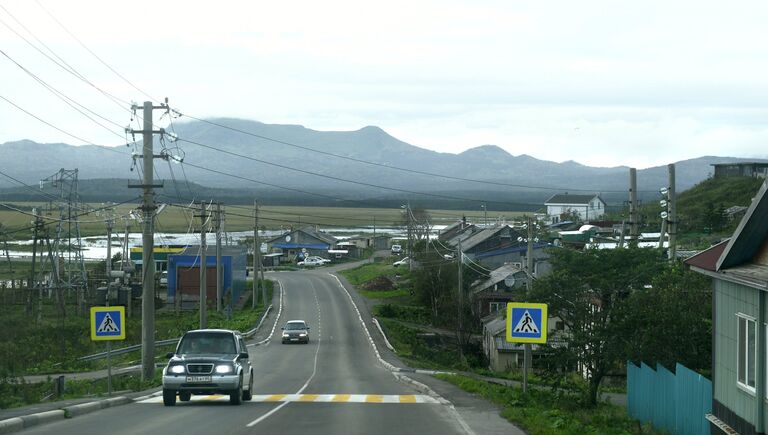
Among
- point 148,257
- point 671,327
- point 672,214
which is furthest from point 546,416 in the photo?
point 672,214

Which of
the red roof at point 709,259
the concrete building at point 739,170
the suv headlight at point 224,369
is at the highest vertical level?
the concrete building at point 739,170

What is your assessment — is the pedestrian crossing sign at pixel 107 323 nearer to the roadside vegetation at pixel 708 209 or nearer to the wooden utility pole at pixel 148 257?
the wooden utility pole at pixel 148 257

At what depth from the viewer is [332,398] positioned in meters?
26.2

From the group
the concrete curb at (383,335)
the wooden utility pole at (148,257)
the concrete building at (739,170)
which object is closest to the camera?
the wooden utility pole at (148,257)

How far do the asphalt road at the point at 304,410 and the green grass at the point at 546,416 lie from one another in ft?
2.94

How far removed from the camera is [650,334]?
31.2 m

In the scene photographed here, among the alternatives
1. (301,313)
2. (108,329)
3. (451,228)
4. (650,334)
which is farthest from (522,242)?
(108,329)

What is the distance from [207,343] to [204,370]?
47.1 inches

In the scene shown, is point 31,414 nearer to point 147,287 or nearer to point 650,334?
point 147,287

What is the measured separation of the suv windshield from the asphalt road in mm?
1314

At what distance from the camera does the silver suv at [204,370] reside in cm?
2267

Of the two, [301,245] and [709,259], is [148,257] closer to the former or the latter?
[709,259]

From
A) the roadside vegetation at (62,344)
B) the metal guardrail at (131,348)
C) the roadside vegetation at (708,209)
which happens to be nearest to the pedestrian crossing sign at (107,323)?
the roadside vegetation at (62,344)

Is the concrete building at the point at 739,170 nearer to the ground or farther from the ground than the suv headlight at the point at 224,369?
farther from the ground
